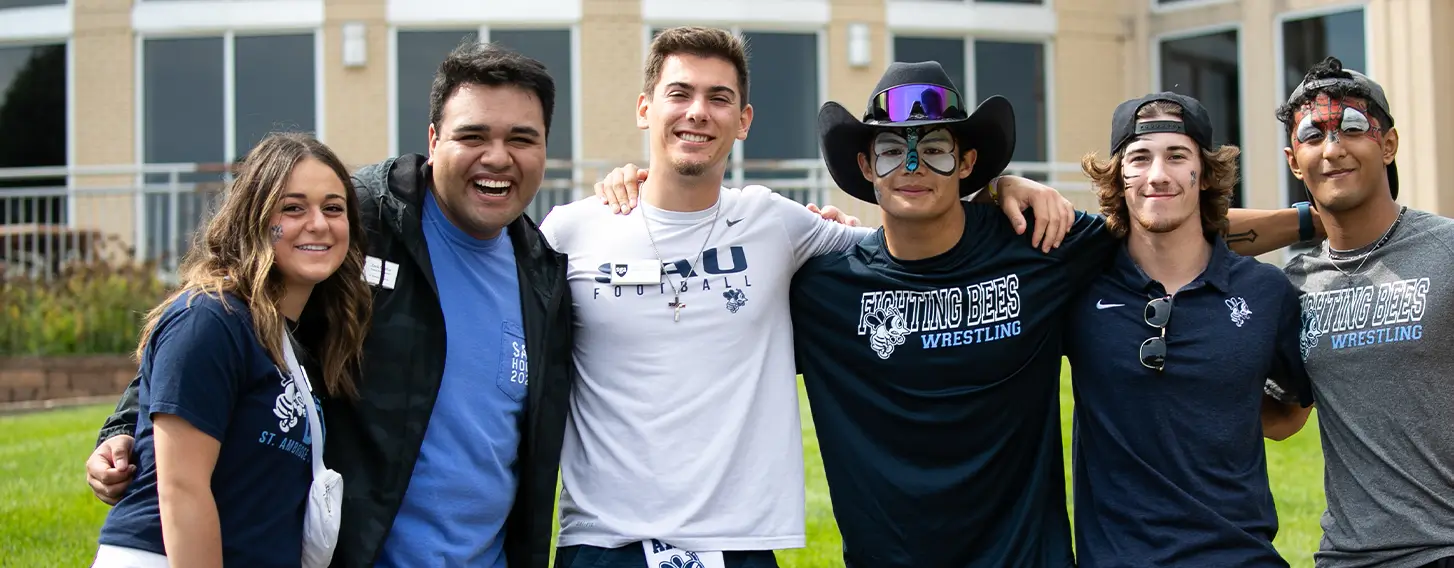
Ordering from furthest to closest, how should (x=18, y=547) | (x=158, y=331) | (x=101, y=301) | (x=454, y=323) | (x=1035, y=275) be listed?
(x=101, y=301) < (x=18, y=547) < (x=1035, y=275) < (x=454, y=323) < (x=158, y=331)

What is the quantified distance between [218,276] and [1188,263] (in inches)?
107

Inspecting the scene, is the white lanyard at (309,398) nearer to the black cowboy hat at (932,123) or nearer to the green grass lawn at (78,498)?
the black cowboy hat at (932,123)

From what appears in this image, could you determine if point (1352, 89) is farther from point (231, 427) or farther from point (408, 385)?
point (231, 427)

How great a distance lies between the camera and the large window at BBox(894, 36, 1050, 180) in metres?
16.0

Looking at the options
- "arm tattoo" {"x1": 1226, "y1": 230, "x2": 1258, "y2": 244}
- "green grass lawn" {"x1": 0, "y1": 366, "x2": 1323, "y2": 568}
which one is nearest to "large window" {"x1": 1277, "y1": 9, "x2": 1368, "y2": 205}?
"green grass lawn" {"x1": 0, "y1": 366, "x2": 1323, "y2": 568}

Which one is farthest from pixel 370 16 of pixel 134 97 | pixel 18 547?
pixel 18 547

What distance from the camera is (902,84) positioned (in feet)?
13.3

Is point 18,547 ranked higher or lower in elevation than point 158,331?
lower

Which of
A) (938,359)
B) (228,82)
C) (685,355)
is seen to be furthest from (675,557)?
(228,82)

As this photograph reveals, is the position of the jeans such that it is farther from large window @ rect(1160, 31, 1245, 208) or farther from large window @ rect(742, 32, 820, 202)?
large window @ rect(1160, 31, 1245, 208)

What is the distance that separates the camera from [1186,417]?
3600 mm

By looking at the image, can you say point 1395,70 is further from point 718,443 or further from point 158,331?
point 158,331

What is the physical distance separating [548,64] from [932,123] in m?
11.4

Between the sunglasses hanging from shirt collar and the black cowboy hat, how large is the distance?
730 millimetres
